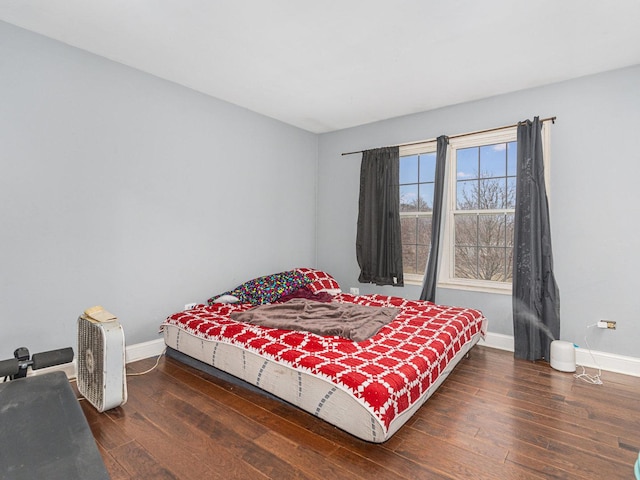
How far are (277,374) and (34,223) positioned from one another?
6.60ft

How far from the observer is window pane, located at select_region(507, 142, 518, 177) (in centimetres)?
339

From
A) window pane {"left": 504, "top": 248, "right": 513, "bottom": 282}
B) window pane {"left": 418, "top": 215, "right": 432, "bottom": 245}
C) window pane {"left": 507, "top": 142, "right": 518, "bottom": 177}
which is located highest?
window pane {"left": 507, "top": 142, "right": 518, "bottom": 177}

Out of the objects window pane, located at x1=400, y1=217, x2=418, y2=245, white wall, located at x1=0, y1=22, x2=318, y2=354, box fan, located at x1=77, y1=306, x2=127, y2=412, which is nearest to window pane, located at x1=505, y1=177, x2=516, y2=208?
window pane, located at x1=400, y1=217, x2=418, y2=245

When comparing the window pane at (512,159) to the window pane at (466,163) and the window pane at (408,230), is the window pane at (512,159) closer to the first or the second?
the window pane at (466,163)

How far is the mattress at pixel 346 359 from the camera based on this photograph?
179cm

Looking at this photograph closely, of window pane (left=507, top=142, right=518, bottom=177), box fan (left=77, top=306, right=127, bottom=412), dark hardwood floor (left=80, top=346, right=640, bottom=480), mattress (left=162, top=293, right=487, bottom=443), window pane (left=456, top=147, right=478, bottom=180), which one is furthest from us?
window pane (left=456, top=147, right=478, bottom=180)

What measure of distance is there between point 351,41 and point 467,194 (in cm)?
203

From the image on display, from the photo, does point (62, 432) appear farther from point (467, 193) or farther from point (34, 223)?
point (467, 193)

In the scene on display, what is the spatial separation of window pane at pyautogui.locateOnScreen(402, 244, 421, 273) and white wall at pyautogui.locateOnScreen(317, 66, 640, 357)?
0.76 m

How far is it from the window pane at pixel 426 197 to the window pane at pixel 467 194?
30 cm

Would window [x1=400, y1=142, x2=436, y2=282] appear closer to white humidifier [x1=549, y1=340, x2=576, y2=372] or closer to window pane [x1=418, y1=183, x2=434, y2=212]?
window pane [x1=418, y1=183, x2=434, y2=212]

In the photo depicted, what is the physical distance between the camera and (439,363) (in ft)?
7.48

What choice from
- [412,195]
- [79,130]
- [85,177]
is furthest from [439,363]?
[79,130]

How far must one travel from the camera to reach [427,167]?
12.9ft
